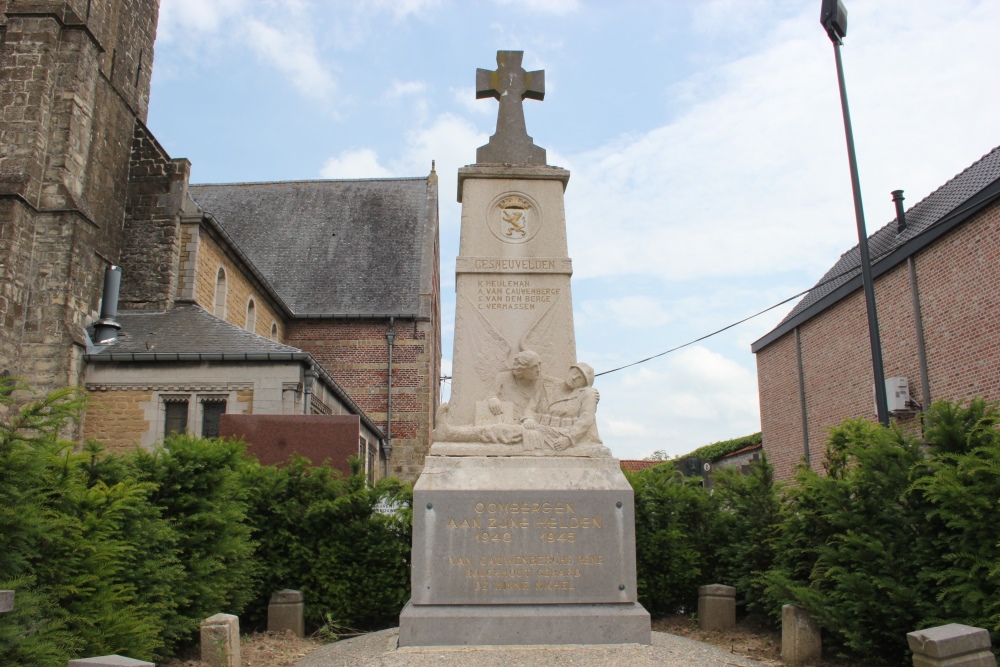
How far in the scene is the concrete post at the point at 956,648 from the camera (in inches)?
198

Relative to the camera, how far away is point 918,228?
1770cm

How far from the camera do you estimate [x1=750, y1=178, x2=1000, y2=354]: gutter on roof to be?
14.2 m

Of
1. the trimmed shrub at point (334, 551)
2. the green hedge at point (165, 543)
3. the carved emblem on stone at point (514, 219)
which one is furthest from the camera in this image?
the trimmed shrub at point (334, 551)

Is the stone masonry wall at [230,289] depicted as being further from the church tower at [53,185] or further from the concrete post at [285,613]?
the concrete post at [285,613]

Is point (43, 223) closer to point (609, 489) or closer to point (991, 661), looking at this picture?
point (609, 489)

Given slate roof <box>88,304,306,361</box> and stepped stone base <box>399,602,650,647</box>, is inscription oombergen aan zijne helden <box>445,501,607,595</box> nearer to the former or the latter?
stepped stone base <box>399,602,650,647</box>

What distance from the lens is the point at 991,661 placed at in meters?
5.04

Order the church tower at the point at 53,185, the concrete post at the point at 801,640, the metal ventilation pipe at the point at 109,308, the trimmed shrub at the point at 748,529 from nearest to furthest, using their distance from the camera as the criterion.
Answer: the concrete post at the point at 801,640 → the trimmed shrub at the point at 748,529 → the church tower at the point at 53,185 → the metal ventilation pipe at the point at 109,308

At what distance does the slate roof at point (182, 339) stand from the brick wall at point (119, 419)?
79 centimetres

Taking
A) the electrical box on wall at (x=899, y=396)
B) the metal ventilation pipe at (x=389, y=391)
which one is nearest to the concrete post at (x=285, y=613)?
the electrical box on wall at (x=899, y=396)

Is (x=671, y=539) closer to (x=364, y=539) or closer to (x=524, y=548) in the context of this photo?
(x=524, y=548)

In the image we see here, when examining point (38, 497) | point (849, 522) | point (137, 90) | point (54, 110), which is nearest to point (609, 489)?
point (849, 522)

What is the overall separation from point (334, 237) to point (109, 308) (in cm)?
1244

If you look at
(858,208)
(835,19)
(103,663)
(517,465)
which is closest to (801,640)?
(517,465)
